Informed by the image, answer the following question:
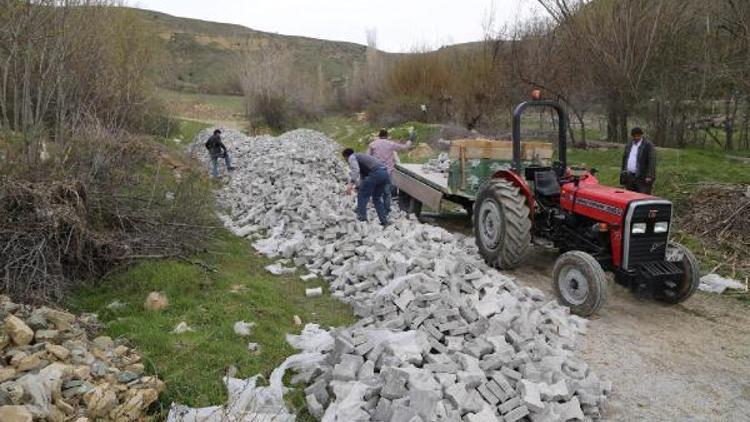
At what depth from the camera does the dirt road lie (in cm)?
421

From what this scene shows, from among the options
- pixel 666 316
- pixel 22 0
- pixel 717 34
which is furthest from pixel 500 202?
pixel 717 34

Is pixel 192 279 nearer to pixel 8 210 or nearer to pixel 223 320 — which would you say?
pixel 223 320

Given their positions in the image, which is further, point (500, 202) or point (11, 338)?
point (500, 202)

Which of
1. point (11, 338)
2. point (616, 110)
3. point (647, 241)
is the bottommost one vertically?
point (11, 338)

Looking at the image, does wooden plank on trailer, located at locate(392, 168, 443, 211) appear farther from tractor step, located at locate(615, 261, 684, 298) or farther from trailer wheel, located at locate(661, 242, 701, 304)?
trailer wheel, located at locate(661, 242, 701, 304)

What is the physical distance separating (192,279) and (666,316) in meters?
5.00

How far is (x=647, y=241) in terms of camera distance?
5676mm

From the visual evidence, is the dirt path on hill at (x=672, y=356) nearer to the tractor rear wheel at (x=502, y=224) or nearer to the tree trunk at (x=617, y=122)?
the tractor rear wheel at (x=502, y=224)

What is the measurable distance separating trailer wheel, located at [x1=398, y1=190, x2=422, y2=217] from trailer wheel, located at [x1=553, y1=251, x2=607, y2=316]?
407 cm

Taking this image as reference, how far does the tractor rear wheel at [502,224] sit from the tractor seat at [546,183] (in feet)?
0.94

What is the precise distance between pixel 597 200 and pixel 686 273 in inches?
45.6

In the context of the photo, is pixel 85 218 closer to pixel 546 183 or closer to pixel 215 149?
pixel 546 183

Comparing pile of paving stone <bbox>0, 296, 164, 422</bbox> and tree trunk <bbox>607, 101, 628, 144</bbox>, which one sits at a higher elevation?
tree trunk <bbox>607, 101, 628, 144</bbox>

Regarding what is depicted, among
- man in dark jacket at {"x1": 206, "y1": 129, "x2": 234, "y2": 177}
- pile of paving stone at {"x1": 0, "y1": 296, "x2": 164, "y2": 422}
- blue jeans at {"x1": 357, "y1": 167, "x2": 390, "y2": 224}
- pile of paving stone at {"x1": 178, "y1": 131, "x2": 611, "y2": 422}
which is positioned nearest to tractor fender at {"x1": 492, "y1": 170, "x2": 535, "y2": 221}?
pile of paving stone at {"x1": 178, "y1": 131, "x2": 611, "y2": 422}
